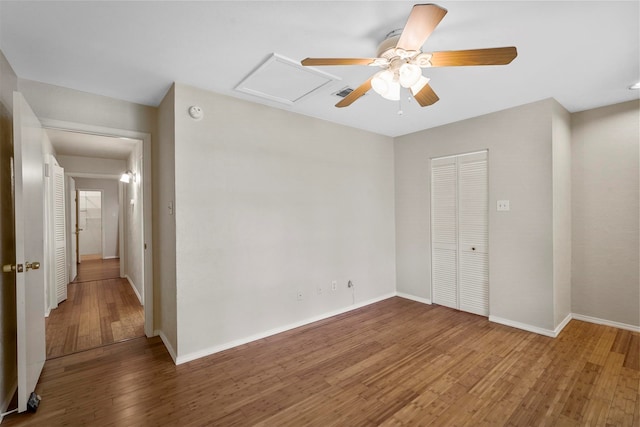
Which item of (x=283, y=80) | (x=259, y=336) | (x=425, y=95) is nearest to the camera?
(x=425, y=95)

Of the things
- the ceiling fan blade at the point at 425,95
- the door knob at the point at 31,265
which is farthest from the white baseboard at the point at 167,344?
the ceiling fan blade at the point at 425,95

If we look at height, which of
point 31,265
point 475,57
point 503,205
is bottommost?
point 31,265

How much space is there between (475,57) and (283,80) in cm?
157

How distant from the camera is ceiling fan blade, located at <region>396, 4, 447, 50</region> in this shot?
128 cm

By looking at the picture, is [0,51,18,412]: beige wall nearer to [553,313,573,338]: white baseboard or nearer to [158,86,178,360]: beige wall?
[158,86,178,360]: beige wall

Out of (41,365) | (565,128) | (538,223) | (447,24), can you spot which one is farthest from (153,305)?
(565,128)

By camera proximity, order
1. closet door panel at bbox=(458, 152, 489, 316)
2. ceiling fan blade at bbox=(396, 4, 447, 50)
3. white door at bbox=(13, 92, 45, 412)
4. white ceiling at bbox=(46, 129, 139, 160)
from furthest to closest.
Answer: white ceiling at bbox=(46, 129, 139, 160) < closet door panel at bbox=(458, 152, 489, 316) < white door at bbox=(13, 92, 45, 412) < ceiling fan blade at bbox=(396, 4, 447, 50)

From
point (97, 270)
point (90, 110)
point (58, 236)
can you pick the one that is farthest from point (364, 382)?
point (97, 270)

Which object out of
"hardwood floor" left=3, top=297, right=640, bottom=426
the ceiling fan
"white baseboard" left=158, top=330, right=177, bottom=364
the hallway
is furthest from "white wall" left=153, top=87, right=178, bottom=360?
the ceiling fan

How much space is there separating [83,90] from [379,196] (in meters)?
3.72

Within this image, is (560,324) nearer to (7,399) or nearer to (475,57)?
(475,57)

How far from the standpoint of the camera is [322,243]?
3678 millimetres

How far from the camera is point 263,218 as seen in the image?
10.3 feet

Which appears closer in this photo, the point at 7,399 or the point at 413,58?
the point at 413,58
